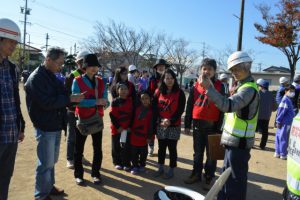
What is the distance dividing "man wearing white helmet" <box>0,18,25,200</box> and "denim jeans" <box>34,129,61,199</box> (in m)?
0.38

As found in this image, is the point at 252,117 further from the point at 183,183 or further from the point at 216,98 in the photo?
the point at 183,183

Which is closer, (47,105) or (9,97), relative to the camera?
(9,97)

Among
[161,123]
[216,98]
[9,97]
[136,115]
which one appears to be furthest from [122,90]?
[216,98]

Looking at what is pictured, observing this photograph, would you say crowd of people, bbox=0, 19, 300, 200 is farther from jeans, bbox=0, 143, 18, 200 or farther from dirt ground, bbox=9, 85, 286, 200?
dirt ground, bbox=9, 85, 286, 200

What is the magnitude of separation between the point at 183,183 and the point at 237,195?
1.96 meters

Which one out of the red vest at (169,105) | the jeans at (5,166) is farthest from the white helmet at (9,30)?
the red vest at (169,105)

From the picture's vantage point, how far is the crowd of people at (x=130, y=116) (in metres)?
3.03

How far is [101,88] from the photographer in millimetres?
4676

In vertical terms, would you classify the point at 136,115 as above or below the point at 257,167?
above

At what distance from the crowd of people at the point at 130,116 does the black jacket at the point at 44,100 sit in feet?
0.04

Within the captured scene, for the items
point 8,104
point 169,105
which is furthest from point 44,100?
point 169,105

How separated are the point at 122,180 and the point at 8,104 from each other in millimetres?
2453

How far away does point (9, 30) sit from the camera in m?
2.98

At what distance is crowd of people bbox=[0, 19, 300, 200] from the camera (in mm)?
A: 3029
